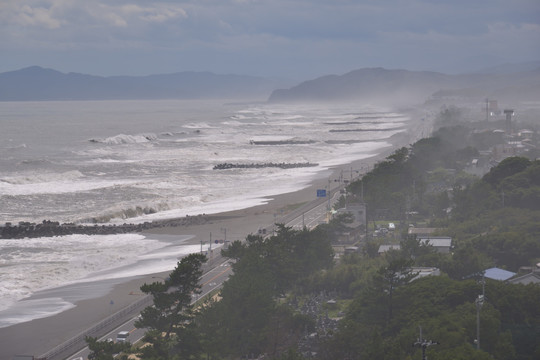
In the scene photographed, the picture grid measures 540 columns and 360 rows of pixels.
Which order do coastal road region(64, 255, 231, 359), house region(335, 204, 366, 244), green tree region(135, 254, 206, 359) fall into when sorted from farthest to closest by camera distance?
house region(335, 204, 366, 244)
coastal road region(64, 255, 231, 359)
green tree region(135, 254, 206, 359)

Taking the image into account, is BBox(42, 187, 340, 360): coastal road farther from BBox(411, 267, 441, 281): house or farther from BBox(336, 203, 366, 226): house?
BBox(411, 267, 441, 281): house

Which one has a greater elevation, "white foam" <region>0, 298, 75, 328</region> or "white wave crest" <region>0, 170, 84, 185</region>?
"white wave crest" <region>0, 170, 84, 185</region>

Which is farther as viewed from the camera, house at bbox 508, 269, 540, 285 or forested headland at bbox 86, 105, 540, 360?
house at bbox 508, 269, 540, 285

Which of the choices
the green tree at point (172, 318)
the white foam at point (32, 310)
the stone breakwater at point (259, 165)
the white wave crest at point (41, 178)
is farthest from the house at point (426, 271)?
the stone breakwater at point (259, 165)

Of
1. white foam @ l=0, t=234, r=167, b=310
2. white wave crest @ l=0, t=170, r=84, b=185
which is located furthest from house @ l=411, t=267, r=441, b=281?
white wave crest @ l=0, t=170, r=84, b=185

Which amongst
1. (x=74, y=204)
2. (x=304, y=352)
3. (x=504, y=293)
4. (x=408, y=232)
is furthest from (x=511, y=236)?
(x=74, y=204)

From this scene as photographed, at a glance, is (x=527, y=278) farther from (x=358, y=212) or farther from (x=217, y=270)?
(x=358, y=212)

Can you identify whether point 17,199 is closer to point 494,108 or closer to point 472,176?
point 472,176

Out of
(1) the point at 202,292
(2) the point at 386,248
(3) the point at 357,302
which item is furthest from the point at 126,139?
(3) the point at 357,302
